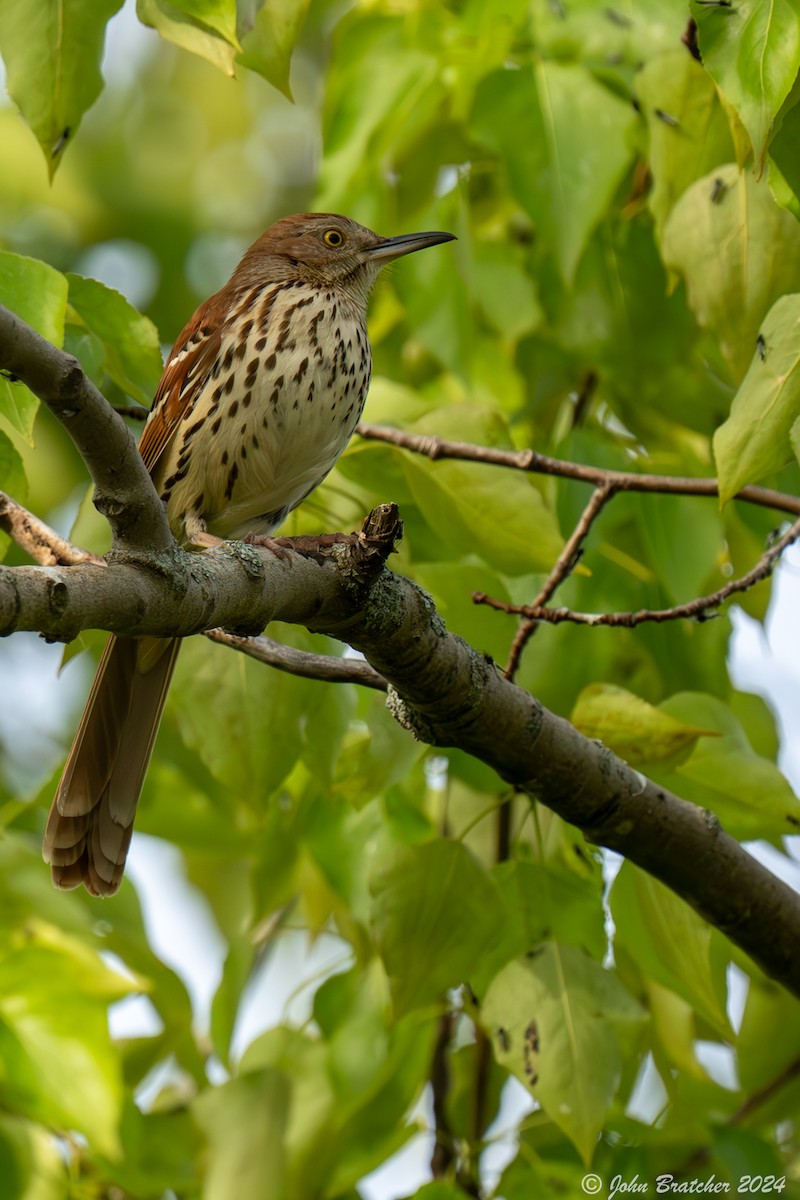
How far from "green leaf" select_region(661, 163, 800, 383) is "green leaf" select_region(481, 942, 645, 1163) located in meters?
1.16

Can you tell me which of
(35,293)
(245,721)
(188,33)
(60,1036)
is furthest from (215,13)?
(60,1036)

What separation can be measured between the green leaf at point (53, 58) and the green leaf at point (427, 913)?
140 cm

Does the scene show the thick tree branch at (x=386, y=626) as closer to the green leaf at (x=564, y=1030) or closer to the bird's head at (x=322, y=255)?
the green leaf at (x=564, y=1030)

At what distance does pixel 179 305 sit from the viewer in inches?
303

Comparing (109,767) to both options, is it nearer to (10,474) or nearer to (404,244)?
(10,474)

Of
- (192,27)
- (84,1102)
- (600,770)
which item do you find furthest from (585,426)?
(84,1102)

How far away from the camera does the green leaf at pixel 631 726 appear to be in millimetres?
2494

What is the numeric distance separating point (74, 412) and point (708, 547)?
1723 millimetres

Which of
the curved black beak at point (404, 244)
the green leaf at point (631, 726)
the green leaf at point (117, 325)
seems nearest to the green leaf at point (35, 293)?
the green leaf at point (117, 325)

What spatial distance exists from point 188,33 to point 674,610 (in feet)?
4.30

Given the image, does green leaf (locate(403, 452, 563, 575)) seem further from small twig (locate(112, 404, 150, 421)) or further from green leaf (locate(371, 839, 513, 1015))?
small twig (locate(112, 404, 150, 421))

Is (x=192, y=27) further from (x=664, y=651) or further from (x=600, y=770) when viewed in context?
(x=664, y=651)

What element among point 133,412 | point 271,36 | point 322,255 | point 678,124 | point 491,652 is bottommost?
point 491,652

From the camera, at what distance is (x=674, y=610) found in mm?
2650
